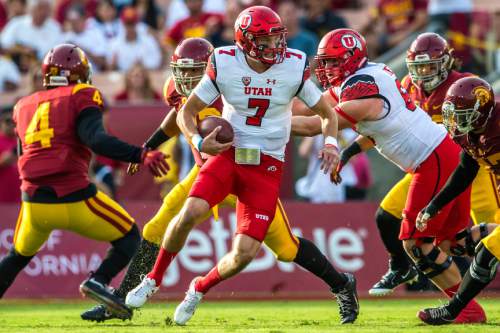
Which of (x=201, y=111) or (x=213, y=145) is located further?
(x=201, y=111)

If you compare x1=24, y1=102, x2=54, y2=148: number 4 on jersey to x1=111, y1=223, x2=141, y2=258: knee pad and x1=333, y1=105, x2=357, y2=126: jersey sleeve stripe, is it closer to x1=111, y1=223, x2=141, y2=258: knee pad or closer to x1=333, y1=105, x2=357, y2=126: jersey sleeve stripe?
x1=111, y1=223, x2=141, y2=258: knee pad

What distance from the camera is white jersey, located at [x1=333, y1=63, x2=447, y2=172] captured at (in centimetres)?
859

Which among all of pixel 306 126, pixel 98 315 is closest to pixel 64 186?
pixel 98 315

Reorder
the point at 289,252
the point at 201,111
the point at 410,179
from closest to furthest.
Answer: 1. the point at 289,252
2. the point at 201,111
3. the point at 410,179

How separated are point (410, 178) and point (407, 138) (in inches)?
18.7

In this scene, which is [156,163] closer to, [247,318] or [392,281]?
[247,318]

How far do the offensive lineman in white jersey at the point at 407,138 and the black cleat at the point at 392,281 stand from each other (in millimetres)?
522

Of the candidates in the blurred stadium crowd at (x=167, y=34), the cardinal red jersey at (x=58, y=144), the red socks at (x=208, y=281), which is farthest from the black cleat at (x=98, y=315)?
the blurred stadium crowd at (x=167, y=34)

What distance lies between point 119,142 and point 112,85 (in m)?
7.48

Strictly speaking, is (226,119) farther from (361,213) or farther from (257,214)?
(361,213)

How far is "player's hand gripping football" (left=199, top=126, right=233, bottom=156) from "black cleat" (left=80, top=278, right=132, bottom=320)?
1247 millimetres

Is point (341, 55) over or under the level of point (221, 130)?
over

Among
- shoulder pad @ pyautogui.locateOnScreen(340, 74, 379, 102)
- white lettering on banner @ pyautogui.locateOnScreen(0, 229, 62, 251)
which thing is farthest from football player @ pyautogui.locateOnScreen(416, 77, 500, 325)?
white lettering on banner @ pyautogui.locateOnScreen(0, 229, 62, 251)

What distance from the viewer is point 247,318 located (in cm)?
940
